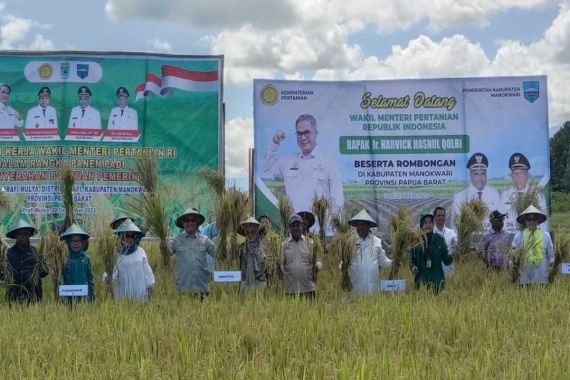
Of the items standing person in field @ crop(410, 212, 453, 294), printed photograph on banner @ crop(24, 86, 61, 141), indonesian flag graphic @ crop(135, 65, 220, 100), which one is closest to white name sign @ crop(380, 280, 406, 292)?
standing person in field @ crop(410, 212, 453, 294)

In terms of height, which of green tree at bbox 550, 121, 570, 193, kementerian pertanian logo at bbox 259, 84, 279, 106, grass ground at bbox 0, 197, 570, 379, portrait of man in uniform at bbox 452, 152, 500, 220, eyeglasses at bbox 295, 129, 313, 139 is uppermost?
green tree at bbox 550, 121, 570, 193

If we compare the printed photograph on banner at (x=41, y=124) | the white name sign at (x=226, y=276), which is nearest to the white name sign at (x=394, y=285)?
the white name sign at (x=226, y=276)

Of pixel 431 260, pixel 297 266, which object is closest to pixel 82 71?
pixel 297 266

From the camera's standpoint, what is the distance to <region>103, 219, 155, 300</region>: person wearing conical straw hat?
6234 mm

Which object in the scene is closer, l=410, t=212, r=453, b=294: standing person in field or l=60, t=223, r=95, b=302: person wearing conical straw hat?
l=60, t=223, r=95, b=302: person wearing conical straw hat

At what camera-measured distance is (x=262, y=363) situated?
12.4 ft

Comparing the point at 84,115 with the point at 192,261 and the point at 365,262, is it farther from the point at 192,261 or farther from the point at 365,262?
the point at 365,262

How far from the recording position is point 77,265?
616 centimetres

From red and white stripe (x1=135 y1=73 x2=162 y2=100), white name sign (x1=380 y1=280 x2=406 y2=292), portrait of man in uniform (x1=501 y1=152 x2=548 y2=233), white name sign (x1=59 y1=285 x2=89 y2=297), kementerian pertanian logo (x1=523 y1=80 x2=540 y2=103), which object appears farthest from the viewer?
red and white stripe (x1=135 y1=73 x2=162 y2=100)

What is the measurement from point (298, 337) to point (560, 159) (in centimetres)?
4360

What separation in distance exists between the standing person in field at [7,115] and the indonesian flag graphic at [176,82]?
6.78 feet

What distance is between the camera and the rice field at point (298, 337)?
3.67m

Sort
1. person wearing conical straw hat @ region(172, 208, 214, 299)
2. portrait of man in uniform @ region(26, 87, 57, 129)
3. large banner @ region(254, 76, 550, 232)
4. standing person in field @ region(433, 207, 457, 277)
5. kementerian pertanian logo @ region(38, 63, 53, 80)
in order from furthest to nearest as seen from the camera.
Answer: kementerian pertanian logo @ region(38, 63, 53, 80)
portrait of man in uniform @ region(26, 87, 57, 129)
large banner @ region(254, 76, 550, 232)
standing person in field @ region(433, 207, 457, 277)
person wearing conical straw hat @ region(172, 208, 214, 299)

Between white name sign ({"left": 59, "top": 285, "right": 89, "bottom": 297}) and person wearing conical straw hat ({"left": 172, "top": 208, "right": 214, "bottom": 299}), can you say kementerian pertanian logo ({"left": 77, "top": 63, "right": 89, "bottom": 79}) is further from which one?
white name sign ({"left": 59, "top": 285, "right": 89, "bottom": 297})
